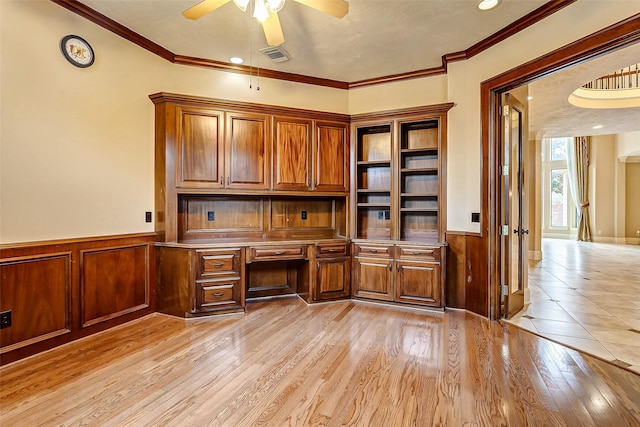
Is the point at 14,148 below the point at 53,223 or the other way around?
the other way around

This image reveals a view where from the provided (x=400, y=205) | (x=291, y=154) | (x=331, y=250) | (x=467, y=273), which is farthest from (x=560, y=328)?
(x=291, y=154)

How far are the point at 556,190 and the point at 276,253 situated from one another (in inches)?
459

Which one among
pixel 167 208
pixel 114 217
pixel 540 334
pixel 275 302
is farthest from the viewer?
pixel 275 302

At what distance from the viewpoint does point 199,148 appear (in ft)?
11.6

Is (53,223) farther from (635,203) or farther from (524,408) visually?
(635,203)

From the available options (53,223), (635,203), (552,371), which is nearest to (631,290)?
(552,371)

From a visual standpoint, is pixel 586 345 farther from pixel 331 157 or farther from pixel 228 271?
pixel 228 271

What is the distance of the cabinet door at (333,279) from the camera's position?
3841mm

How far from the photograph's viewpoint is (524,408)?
1833 mm

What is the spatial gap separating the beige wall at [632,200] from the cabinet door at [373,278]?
34.0 feet

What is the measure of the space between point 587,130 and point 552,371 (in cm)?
669

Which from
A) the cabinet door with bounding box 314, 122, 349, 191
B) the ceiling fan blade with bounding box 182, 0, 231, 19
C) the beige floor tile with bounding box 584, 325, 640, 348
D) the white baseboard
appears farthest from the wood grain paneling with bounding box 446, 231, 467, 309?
the white baseboard

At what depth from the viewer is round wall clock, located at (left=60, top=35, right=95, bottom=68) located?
2.68 m

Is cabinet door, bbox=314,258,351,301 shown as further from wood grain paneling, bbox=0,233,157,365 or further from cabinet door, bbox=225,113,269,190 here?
wood grain paneling, bbox=0,233,157,365
